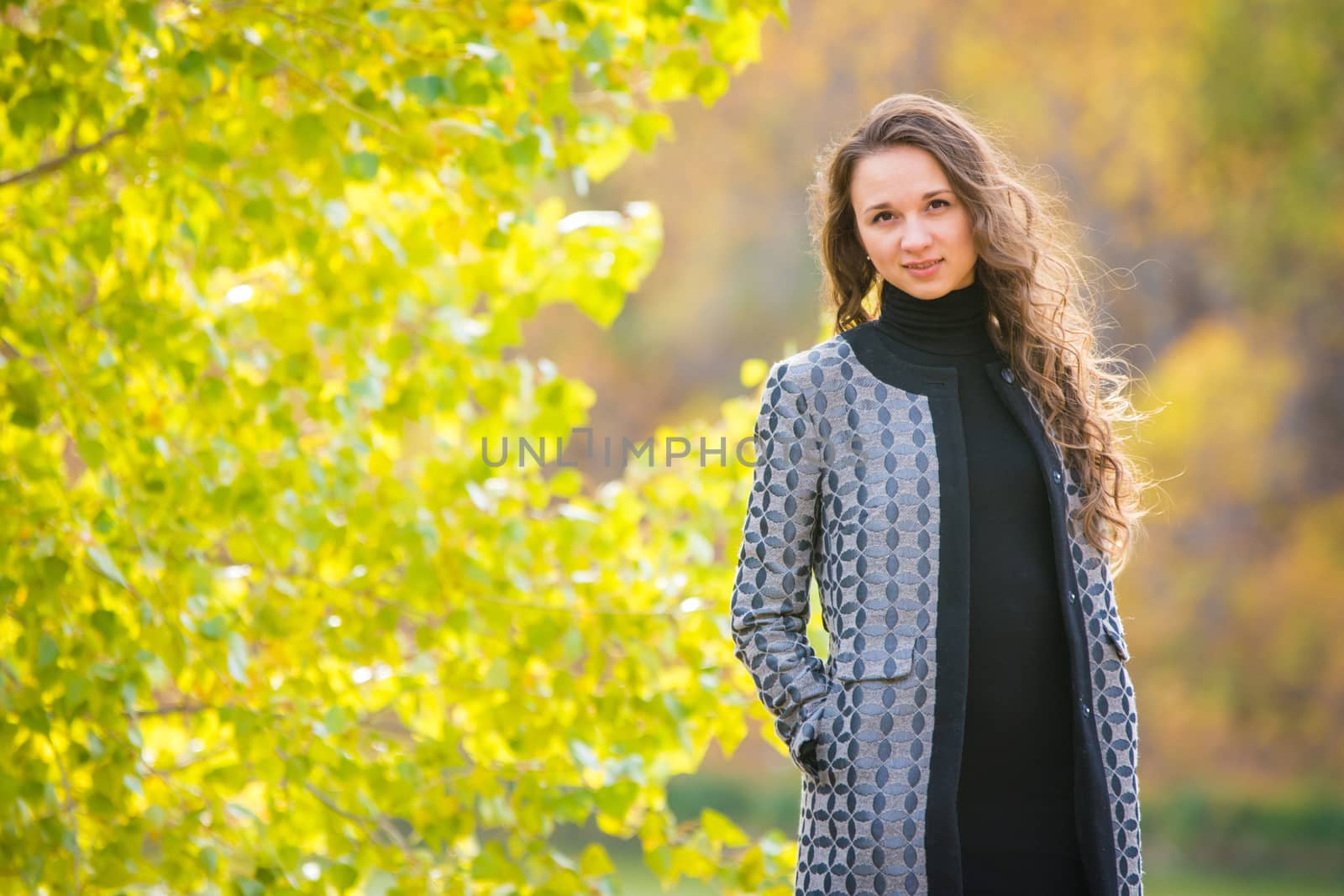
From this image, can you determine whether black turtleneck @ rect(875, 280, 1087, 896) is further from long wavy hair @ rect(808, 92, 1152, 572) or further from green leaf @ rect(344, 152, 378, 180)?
green leaf @ rect(344, 152, 378, 180)

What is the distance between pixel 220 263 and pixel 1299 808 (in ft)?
35.6

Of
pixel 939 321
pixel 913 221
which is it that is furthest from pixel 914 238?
pixel 939 321

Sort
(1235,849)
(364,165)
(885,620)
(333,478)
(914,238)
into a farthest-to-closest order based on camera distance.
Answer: (1235,849), (333,478), (364,165), (914,238), (885,620)

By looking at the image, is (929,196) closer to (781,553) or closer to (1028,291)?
(1028,291)

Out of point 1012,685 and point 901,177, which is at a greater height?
point 901,177

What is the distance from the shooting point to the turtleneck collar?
200cm

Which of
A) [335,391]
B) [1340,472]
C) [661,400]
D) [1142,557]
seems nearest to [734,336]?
[661,400]

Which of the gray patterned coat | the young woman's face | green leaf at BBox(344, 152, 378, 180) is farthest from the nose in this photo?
green leaf at BBox(344, 152, 378, 180)

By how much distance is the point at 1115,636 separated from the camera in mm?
1909

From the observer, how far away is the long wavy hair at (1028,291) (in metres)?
1.98

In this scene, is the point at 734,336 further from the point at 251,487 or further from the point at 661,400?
the point at 251,487

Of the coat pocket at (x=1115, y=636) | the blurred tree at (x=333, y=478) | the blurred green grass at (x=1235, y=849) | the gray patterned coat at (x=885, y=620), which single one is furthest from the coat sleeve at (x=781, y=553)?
the blurred green grass at (x=1235, y=849)

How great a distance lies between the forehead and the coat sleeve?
0.92 ft

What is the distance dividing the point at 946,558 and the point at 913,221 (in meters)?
0.48
